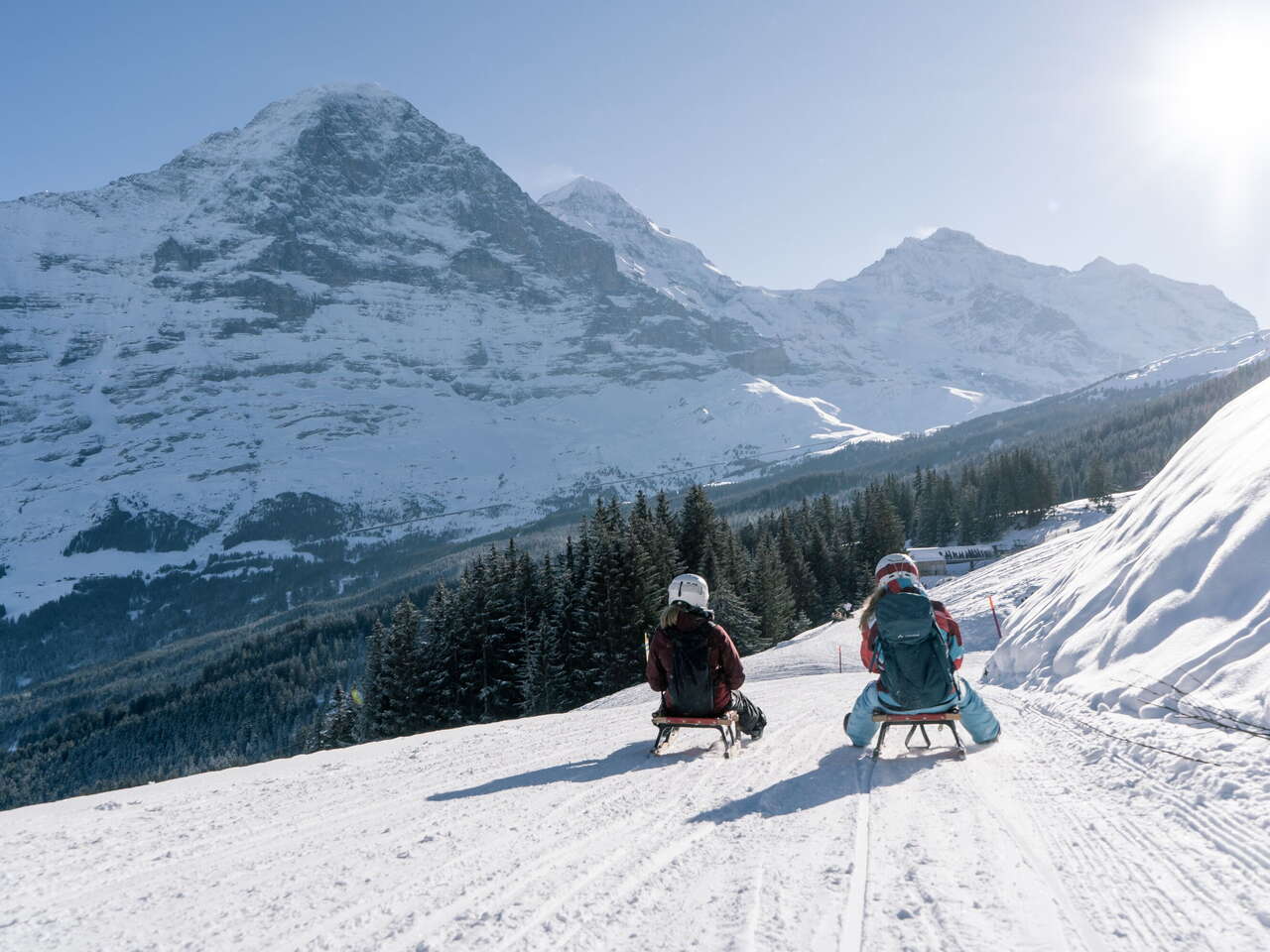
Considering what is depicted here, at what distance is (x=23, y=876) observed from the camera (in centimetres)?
467

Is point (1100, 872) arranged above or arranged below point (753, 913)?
below

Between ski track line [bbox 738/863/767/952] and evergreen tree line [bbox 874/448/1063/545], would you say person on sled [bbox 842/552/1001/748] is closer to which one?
ski track line [bbox 738/863/767/952]

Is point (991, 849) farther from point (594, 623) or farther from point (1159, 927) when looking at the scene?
point (594, 623)

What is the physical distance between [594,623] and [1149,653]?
25.4 m

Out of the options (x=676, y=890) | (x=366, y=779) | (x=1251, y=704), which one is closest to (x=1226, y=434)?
(x=1251, y=704)

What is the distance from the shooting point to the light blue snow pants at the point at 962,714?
22.8 ft

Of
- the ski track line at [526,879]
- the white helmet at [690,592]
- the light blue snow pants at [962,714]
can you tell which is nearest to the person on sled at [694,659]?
the white helmet at [690,592]

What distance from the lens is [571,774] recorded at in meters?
7.16

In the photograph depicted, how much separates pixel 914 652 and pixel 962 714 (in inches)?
31.2

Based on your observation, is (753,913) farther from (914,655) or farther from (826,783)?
(914,655)

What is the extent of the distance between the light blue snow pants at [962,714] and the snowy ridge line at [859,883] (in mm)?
1311

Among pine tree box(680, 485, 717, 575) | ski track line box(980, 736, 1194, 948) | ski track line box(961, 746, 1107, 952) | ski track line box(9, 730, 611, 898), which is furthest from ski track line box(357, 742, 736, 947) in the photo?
pine tree box(680, 485, 717, 575)

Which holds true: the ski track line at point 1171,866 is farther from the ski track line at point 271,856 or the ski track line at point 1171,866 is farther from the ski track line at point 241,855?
the ski track line at point 241,855

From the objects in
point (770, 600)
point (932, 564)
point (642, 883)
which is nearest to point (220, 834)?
point (642, 883)
